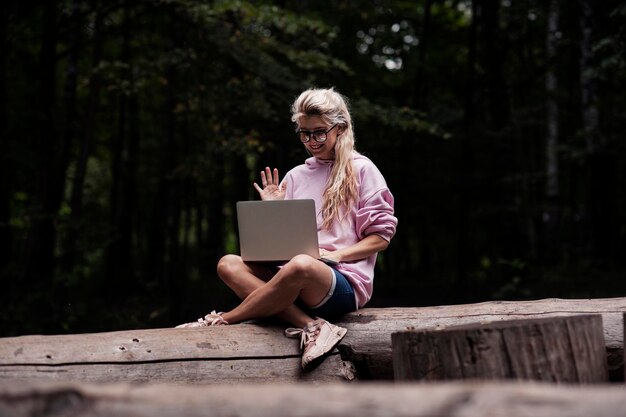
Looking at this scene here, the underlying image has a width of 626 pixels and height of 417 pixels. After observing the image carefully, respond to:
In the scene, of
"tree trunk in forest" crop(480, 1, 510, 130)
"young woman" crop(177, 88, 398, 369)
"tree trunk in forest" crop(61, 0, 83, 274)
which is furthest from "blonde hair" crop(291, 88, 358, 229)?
"tree trunk in forest" crop(480, 1, 510, 130)

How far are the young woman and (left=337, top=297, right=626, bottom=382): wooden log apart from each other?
0.12m

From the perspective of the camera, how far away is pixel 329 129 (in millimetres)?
4426

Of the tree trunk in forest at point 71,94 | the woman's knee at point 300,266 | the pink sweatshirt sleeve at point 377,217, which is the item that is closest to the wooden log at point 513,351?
the woman's knee at point 300,266

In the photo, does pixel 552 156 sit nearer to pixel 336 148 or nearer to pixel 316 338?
pixel 336 148

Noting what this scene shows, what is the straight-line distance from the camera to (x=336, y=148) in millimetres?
4539

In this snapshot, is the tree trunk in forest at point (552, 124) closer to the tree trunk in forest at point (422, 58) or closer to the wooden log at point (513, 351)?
the tree trunk in forest at point (422, 58)

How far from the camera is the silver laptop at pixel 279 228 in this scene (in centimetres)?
416

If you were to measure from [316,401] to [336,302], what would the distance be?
2.54 metres

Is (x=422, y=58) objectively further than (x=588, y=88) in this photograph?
Yes

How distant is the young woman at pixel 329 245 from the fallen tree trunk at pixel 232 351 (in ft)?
0.40

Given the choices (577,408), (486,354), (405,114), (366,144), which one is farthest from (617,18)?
(577,408)

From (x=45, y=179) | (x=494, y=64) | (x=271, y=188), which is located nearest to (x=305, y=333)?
(x=271, y=188)

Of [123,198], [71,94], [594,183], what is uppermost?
[71,94]

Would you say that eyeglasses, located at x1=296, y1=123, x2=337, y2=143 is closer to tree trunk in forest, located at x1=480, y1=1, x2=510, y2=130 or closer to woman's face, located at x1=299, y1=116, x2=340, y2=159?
woman's face, located at x1=299, y1=116, x2=340, y2=159
